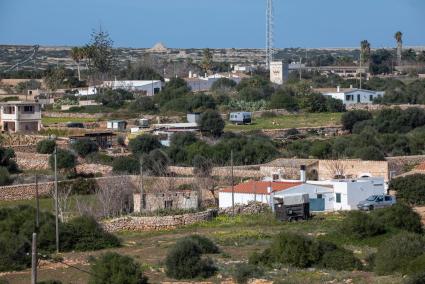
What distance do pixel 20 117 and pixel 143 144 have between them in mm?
12410

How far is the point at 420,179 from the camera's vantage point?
128 feet

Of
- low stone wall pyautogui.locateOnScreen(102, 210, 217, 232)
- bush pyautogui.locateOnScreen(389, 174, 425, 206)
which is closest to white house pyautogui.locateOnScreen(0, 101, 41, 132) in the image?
bush pyautogui.locateOnScreen(389, 174, 425, 206)

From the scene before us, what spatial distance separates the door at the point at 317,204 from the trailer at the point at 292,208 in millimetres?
1540

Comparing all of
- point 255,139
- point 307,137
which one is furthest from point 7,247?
point 307,137

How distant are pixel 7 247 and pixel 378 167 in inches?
713

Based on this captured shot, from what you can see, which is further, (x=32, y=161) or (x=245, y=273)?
(x=32, y=161)

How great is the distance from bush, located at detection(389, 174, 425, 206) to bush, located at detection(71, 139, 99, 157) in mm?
17464

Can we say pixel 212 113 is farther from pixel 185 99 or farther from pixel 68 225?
pixel 68 225

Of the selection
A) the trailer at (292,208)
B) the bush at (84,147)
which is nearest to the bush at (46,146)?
the bush at (84,147)

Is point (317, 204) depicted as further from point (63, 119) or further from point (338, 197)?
point (63, 119)

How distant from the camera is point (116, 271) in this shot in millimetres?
24703

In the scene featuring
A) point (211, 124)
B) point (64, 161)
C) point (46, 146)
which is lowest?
point (64, 161)

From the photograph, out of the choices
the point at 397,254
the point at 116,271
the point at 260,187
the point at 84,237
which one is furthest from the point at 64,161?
the point at 397,254

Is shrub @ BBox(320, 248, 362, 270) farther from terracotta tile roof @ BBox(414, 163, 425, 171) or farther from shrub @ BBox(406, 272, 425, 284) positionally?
terracotta tile roof @ BBox(414, 163, 425, 171)
